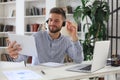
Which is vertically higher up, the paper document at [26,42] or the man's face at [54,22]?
the man's face at [54,22]

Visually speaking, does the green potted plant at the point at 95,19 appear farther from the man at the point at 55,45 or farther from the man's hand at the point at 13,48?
the man's hand at the point at 13,48

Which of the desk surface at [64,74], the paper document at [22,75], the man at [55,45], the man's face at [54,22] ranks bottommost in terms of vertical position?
the desk surface at [64,74]

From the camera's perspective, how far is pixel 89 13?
408cm

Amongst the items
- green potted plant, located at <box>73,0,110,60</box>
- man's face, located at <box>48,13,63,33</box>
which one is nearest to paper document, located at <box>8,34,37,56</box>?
man's face, located at <box>48,13,63,33</box>

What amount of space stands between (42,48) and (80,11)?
1706 mm

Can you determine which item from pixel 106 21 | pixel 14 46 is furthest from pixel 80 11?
pixel 14 46

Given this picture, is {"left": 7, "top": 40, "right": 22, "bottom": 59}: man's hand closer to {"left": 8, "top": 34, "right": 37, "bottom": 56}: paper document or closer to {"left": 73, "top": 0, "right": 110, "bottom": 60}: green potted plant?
{"left": 8, "top": 34, "right": 37, "bottom": 56}: paper document

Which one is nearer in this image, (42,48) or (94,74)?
(94,74)

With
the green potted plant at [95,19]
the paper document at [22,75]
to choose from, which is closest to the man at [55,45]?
the paper document at [22,75]

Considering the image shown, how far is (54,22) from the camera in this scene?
2619 millimetres

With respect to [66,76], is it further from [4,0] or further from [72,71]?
[4,0]

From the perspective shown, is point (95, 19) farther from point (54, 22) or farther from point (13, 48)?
point (13, 48)

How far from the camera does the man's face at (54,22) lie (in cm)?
261

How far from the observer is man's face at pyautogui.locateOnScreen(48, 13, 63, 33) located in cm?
261
